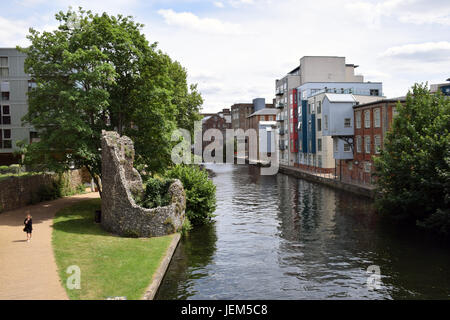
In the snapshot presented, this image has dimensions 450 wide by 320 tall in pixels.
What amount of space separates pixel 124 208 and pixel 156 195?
145 inches

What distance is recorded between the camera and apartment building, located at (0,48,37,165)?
60750mm

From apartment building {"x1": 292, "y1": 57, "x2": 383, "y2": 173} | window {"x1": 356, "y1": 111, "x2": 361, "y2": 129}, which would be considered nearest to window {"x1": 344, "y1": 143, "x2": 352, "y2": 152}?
window {"x1": 356, "y1": 111, "x2": 361, "y2": 129}

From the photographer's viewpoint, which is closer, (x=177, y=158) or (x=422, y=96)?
(x=422, y=96)

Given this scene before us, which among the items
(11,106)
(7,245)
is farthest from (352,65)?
(7,245)

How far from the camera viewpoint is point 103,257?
71.8ft

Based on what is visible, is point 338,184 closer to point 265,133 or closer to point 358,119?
point 358,119

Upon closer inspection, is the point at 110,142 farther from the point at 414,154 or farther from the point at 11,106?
the point at 11,106

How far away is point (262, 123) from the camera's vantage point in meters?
127

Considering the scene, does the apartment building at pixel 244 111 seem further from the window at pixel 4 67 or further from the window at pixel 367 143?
the window at pixel 4 67

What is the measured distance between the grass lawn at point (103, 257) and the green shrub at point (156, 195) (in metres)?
3.23

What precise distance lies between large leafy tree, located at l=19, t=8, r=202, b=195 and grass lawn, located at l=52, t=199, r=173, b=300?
5.92m

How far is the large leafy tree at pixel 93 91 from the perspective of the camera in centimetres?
3108

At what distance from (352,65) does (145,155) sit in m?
74.6

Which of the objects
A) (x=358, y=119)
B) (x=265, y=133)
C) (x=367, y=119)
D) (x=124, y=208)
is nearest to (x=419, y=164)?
(x=124, y=208)
